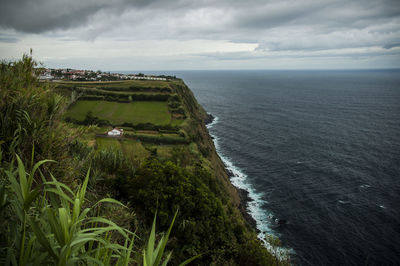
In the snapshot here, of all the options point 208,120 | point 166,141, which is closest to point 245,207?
point 166,141

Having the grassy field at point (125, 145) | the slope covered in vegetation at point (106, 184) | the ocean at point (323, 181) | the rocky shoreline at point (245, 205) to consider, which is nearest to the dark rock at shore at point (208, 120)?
the ocean at point (323, 181)

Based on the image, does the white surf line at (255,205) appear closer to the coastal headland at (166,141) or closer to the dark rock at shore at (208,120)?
the coastal headland at (166,141)

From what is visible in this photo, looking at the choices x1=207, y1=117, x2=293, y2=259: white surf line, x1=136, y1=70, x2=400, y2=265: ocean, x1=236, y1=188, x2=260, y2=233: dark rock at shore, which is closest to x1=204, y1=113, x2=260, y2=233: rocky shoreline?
x1=236, y1=188, x2=260, y2=233: dark rock at shore

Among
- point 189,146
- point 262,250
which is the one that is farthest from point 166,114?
point 262,250

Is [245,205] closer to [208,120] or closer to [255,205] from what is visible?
[255,205]

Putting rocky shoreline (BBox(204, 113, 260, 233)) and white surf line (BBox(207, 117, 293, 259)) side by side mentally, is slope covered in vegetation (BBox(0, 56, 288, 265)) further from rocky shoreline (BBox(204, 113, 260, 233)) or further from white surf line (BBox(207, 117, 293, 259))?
white surf line (BBox(207, 117, 293, 259))

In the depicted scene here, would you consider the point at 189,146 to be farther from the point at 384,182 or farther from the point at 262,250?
the point at 384,182
